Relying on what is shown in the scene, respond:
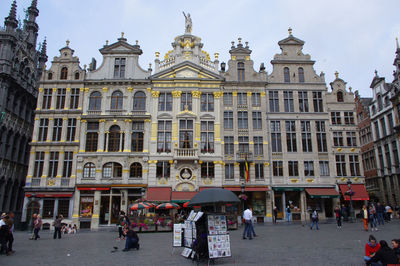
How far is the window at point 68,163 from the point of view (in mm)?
33875

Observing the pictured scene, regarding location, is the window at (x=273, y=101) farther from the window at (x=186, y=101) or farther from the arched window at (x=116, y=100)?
the arched window at (x=116, y=100)

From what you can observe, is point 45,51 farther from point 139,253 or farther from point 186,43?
point 139,253

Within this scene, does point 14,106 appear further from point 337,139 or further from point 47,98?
point 337,139

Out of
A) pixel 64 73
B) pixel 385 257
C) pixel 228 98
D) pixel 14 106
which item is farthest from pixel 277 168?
pixel 14 106

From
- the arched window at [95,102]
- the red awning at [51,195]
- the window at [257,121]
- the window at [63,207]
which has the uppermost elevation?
the arched window at [95,102]

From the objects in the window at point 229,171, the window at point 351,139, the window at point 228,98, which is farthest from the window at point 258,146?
the window at point 351,139

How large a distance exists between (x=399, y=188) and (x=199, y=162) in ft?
89.0

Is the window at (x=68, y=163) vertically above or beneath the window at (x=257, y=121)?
beneath

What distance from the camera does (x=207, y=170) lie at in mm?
34188

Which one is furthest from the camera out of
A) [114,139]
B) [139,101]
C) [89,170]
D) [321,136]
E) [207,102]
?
[207,102]

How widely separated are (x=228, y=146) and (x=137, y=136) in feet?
35.5

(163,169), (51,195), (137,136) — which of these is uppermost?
(137,136)

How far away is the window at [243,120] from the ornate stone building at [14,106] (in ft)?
89.7

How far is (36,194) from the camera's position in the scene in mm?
32469
